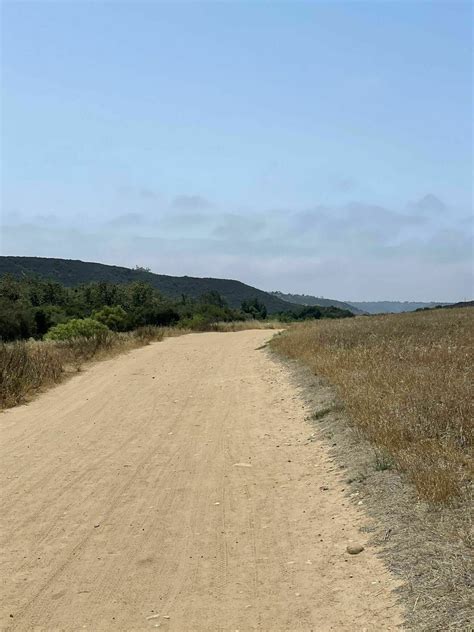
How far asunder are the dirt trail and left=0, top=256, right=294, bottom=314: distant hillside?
91879 mm

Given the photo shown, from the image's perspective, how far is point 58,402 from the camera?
14297 millimetres

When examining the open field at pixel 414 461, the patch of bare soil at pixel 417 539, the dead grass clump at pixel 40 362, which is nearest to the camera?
the patch of bare soil at pixel 417 539

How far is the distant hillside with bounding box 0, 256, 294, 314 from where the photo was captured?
114250 mm

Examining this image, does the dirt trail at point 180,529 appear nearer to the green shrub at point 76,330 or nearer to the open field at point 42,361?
the open field at point 42,361

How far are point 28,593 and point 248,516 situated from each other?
91.3 inches

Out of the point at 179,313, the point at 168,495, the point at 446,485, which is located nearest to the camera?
the point at 446,485

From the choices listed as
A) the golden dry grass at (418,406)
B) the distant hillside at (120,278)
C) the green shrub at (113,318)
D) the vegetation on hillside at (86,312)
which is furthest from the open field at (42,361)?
the distant hillside at (120,278)

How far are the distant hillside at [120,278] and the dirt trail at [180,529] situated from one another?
301ft

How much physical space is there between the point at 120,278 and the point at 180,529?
123641 mm

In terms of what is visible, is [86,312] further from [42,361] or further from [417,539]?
[417,539]

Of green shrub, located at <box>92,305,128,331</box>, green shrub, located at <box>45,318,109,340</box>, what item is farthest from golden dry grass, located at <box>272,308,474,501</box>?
green shrub, located at <box>92,305,128,331</box>

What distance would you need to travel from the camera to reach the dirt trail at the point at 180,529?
4.52 m

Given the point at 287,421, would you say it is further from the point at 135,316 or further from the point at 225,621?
the point at 135,316

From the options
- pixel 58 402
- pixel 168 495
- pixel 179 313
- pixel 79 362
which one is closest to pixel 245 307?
pixel 179 313
